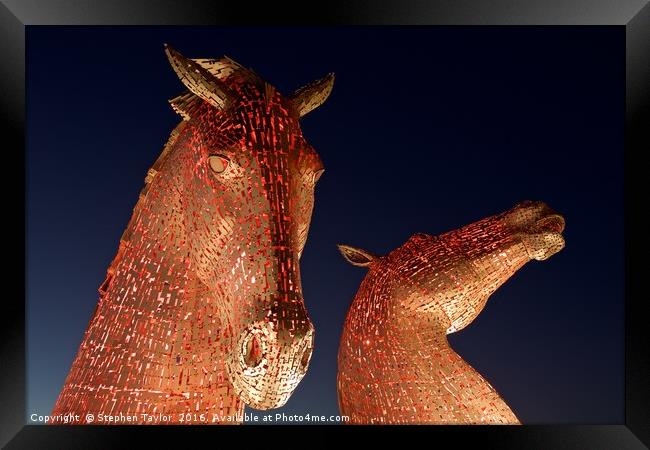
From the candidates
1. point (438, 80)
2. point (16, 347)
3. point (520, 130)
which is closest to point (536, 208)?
point (520, 130)

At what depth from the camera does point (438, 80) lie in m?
2.00

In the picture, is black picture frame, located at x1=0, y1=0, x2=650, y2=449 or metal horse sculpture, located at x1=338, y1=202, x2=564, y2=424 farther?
metal horse sculpture, located at x1=338, y1=202, x2=564, y2=424

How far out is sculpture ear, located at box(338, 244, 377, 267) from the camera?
1869 millimetres

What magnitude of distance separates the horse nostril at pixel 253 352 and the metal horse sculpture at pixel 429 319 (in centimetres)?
80

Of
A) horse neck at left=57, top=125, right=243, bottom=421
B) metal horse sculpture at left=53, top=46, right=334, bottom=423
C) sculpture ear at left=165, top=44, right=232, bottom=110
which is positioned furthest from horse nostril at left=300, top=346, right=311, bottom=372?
sculpture ear at left=165, top=44, right=232, bottom=110

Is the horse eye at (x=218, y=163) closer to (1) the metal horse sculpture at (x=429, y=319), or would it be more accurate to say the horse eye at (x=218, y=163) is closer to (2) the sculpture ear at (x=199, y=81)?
(2) the sculpture ear at (x=199, y=81)

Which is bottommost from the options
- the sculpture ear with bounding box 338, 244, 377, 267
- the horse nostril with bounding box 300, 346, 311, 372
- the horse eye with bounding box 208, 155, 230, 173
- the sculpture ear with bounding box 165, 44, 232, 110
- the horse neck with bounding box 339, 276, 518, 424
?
the horse neck with bounding box 339, 276, 518, 424

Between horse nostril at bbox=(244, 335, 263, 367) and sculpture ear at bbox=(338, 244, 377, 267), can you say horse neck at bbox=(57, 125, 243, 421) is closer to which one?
horse nostril at bbox=(244, 335, 263, 367)

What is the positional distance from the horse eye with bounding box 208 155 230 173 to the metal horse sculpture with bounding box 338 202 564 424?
32.8 inches

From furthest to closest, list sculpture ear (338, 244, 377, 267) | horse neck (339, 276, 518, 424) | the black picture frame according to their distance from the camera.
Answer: sculpture ear (338, 244, 377, 267)
horse neck (339, 276, 518, 424)
the black picture frame

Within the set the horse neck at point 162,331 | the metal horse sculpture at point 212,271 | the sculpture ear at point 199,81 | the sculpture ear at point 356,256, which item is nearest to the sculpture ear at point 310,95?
the metal horse sculpture at point 212,271

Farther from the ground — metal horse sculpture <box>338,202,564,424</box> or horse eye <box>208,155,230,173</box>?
horse eye <box>208,155,230,173</box>
